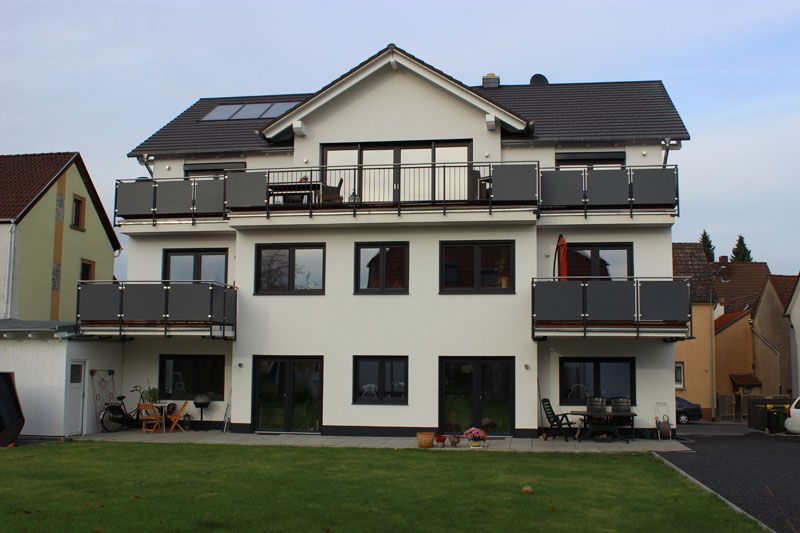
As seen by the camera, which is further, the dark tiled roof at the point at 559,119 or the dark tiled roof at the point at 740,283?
the dark tiled roof at the point at 740,283

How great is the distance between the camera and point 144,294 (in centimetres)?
2028

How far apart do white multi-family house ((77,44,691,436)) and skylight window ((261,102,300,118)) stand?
2724 mm

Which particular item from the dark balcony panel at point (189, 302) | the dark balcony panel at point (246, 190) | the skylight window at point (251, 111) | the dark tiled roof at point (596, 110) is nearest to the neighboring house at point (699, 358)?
the dark tiled roof at point (596, 110)

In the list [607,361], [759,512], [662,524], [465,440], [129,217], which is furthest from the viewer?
[129,217]

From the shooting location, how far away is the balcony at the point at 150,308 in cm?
2002

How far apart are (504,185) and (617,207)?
2.91 meters

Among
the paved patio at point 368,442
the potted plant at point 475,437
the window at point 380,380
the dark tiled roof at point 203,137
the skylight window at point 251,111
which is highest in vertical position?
the skylight window at point 251,111

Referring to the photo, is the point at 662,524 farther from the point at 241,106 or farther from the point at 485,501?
the point at 241,106

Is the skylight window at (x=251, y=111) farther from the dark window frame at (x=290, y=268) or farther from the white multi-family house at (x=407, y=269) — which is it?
the dark window frame at (x=290, y=268)

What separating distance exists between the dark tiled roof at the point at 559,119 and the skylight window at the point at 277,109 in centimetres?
65

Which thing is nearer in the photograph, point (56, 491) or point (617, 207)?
point (56, 491)

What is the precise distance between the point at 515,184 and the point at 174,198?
899cm

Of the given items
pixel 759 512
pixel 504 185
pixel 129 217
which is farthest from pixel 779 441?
pixel 129 217

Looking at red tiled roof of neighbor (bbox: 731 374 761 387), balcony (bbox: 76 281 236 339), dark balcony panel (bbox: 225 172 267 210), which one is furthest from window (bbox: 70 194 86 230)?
red tiled roof of neighbor (bbox: 731 374 761 387)
